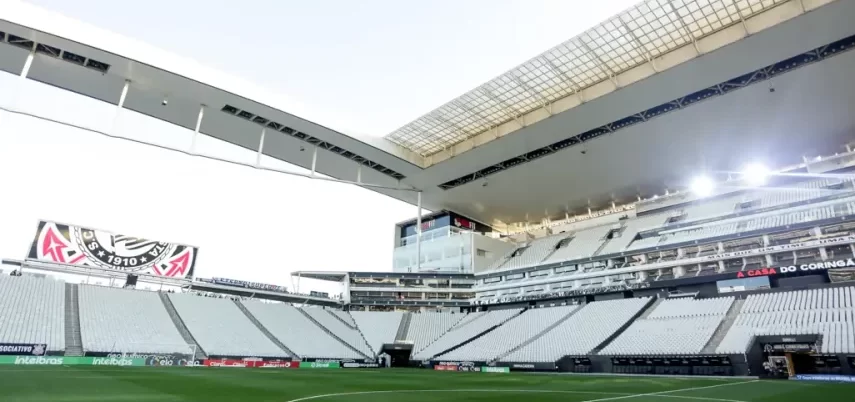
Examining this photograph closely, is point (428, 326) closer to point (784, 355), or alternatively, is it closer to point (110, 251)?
point (110, 251)

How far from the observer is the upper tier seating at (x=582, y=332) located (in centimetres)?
2925

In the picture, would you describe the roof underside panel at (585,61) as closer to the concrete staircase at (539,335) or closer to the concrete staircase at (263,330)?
the concrete staircase at (539,335)

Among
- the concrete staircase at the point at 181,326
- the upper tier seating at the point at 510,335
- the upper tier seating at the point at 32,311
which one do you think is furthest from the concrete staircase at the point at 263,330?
the upper tier seating at the point at 32,311

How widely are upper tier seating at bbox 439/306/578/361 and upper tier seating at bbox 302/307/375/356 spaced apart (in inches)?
322

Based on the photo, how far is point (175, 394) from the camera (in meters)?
10.5

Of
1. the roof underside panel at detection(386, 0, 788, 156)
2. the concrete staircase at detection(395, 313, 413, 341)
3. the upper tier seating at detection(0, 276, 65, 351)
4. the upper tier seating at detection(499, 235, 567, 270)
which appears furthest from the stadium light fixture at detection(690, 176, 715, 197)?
the upper tier seating at detection(0, 276, 65, 351)

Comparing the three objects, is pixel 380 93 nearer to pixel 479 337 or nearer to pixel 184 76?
pixel 184 76

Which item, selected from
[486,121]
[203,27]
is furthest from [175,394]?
[486,121]

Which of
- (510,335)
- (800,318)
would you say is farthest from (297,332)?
(800,318)

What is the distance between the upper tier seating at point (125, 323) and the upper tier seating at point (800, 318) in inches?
1386

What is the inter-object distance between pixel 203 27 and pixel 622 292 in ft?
118

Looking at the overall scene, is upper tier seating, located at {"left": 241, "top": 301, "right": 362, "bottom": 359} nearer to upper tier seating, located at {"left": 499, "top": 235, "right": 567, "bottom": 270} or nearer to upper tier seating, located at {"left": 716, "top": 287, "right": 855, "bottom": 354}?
upper tier seating, located at {"left": 499, "top": 235, "right": 567, "bottom": 270}

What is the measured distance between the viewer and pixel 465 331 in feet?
132

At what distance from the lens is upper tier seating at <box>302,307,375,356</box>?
3959 centimetres
